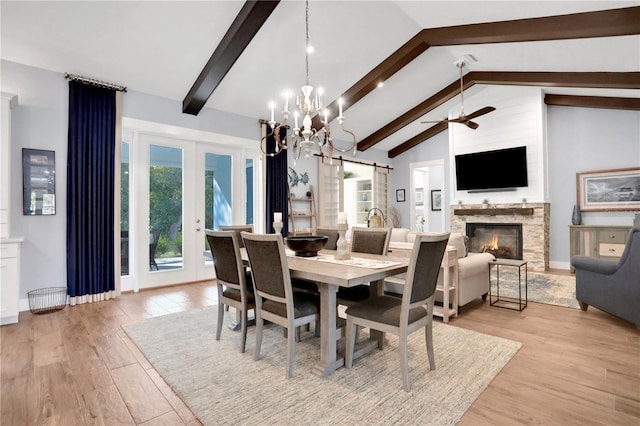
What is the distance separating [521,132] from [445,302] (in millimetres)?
4749

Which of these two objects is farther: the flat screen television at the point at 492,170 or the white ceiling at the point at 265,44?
the flat screen television at the point at 492,170

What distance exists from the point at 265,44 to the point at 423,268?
3594mm

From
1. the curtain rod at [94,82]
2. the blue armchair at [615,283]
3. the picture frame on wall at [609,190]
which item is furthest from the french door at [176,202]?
the picture frame on wall at [609,190]

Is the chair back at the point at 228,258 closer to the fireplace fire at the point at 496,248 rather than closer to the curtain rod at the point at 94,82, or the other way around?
the curtain rod at the point at 94,82

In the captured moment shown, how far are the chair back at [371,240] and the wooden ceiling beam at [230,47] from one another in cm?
250

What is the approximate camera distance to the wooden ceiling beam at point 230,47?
3365 millimetres

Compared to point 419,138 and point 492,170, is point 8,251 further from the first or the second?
point 419,138

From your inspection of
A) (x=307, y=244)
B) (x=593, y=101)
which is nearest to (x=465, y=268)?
(x=307, y=244)

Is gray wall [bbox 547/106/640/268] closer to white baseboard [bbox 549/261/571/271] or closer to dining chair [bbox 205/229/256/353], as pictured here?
white baseboard [bbox 549/261/571/271]

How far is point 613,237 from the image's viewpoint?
17.9ft

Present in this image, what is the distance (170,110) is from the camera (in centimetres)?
486

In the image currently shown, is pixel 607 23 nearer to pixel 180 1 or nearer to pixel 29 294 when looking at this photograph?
pixel 180 1

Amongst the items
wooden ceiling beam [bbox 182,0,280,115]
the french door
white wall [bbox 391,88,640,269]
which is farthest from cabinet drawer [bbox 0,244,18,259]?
white wall [bbox 391,88,640,269]

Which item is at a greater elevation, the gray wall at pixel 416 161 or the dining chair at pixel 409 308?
the gray wall at pixel 416 161
